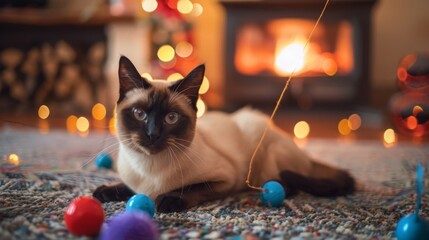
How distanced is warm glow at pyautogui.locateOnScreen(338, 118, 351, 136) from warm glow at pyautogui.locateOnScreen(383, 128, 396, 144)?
0.80 ft

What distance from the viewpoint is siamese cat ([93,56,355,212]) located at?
3.49 feet

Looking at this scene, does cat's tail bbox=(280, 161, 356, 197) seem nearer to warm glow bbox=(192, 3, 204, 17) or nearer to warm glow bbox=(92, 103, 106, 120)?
warm glow bbox=(92, 103, 106, 120)

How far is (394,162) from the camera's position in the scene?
1.82 metres

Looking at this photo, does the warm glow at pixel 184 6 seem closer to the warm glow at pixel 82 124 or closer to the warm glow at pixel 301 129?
the warm glow at pixel 82 124

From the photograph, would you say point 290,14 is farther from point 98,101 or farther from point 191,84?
point 191,84

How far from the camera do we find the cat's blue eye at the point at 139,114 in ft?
3.51

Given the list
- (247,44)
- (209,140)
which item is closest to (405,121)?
(247,44)

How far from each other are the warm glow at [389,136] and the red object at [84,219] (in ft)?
6.50

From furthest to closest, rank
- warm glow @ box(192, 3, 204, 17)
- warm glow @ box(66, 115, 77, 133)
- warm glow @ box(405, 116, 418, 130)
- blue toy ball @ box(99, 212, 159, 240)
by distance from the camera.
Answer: warm glow @ box(192, 3, 204, 17)
warm glow @ box(405, 116, 418, 130)
warm glow @ box(66, 115, 77, 133)
blue toy ball @ box(99, 212, 159, 240)

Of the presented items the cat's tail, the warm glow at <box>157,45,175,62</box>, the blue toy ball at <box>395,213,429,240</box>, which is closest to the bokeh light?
the cat's tail

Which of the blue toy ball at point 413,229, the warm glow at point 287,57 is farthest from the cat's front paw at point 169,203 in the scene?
the warm glow at point 287,57

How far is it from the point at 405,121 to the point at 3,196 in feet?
8.35

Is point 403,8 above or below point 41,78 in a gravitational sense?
above

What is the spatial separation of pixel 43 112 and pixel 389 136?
2628mm
